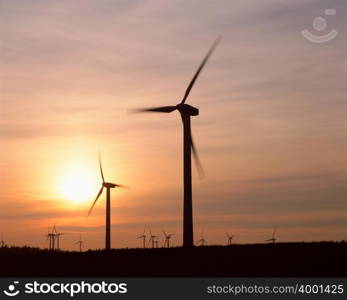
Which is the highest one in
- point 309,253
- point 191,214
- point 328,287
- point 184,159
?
point 184,159

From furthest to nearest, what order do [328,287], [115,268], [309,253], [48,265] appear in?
[48,265]
[115,268]
[309,253]
[328,287]

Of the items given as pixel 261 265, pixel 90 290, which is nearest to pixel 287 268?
pixel 261 265

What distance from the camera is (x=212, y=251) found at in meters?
79.7

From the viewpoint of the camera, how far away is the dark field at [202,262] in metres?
68.7

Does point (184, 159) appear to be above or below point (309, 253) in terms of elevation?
above

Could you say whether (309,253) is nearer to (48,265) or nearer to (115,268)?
(115,268)

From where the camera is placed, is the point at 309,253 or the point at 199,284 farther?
the point at 309,253

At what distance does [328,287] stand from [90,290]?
17133 mm

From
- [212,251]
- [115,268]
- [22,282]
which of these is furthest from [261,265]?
[22,282]

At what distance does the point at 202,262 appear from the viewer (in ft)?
246

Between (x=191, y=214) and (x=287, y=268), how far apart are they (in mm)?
22580

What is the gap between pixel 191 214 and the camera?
295 ft

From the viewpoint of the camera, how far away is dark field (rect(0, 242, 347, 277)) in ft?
225

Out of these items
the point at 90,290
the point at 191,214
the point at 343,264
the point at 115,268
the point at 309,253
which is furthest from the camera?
the point at 191,214
